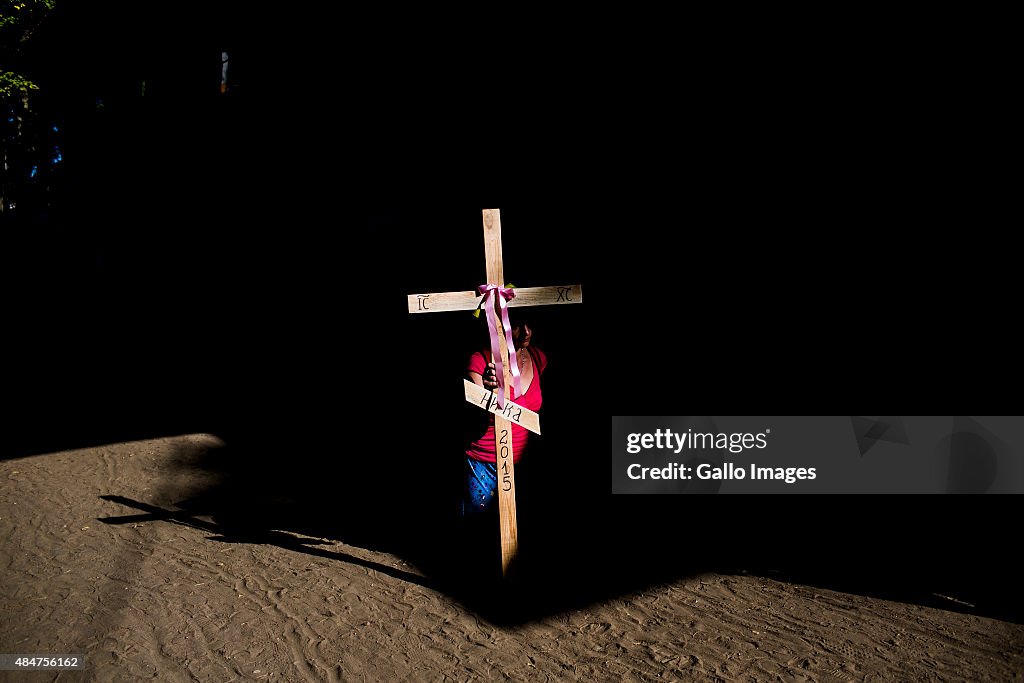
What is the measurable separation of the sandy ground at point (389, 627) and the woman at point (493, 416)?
0.61m

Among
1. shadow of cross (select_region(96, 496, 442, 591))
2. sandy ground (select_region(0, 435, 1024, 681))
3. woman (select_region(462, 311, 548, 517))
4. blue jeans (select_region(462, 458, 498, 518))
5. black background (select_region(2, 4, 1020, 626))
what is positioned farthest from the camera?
black background (select_region(2, 4, 1020, 626))

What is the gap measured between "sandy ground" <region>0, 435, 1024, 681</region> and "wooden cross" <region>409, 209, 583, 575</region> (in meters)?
0.61

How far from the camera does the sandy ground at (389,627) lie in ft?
10.9

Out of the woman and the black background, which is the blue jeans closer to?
the woman

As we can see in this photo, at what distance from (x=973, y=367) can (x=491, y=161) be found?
4.41 metres

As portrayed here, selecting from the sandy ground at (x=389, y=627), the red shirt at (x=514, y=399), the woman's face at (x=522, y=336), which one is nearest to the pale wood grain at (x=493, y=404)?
the red shirt at (x=514, y=399)

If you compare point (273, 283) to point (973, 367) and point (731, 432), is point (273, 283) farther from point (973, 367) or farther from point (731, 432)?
point (973, 367)

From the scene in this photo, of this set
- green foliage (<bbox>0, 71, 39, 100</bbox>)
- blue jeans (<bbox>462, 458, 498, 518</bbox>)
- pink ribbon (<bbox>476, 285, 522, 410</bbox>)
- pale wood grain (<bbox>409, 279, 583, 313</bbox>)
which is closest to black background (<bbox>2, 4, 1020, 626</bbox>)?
blue jeans (<bbox>462, 458, 498, 518</bbox>)

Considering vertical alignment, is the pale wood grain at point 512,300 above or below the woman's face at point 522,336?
above

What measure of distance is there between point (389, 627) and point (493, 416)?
128 cm

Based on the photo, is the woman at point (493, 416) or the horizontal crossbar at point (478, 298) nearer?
the horizontal crossbar at point (478, 298)

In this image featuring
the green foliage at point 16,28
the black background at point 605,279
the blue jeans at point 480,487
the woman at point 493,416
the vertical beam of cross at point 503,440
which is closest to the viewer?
the vertical beam of cross at point 503,440

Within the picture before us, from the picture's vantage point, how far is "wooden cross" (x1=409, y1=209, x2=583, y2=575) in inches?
148

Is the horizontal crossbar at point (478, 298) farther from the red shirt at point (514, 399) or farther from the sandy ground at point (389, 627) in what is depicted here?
the sandy ground at point (389, 627)
